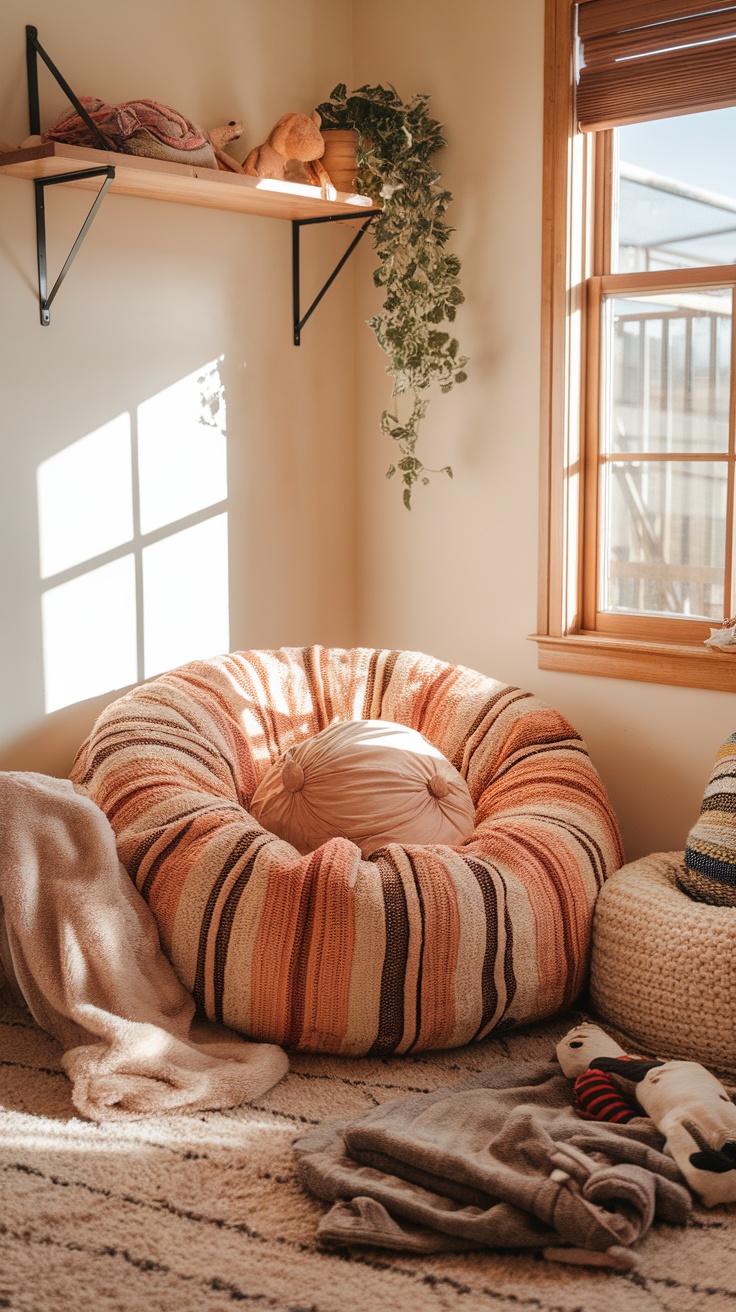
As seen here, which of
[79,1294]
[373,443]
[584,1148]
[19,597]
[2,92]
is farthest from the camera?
[373,443]

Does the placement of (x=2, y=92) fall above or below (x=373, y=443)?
above

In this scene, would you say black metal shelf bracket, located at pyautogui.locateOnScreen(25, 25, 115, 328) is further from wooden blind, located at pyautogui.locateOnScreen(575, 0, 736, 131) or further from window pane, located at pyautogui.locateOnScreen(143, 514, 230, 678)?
wooden blind, located at pyautogui.locateOnScreen(575, 0, 736, 131)

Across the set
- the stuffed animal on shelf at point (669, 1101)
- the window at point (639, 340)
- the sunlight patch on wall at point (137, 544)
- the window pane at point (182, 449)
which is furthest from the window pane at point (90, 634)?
the stuffed animal on shelf at point (669, 1101)

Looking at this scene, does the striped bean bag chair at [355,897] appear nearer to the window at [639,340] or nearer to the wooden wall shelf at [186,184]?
the window at [639,340]

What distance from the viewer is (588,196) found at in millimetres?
3043

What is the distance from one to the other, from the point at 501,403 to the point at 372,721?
0.97m

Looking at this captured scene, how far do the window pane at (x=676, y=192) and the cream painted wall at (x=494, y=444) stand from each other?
0.23 meters

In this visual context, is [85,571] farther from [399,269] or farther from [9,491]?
[399,269]

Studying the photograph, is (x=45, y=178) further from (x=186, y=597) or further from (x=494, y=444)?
(x=494, y=444)

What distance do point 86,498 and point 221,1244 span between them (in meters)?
1.83

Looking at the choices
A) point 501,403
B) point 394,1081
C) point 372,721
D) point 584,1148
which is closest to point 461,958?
point 394,1081

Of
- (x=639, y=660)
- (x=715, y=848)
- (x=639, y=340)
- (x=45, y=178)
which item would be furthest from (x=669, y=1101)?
(x=45, y=178)

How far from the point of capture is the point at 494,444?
3.29 m

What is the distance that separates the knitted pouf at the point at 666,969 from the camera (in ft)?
→ 7.39
